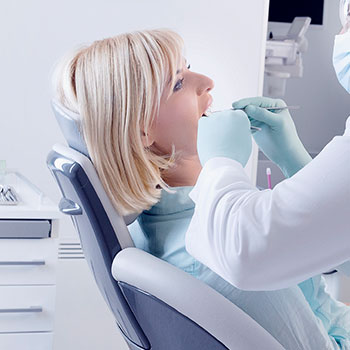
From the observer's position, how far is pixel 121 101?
122 cm

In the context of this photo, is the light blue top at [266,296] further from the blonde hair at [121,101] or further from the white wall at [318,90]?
the white wall at [318,90]

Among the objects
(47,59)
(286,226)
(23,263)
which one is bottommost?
(23,263)

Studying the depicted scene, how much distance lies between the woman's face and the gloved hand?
0.43 feet

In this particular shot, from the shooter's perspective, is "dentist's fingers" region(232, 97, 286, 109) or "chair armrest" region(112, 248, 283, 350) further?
"dentist's fingers" region(232, 97, 286, 109)

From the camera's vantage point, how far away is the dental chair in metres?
1.00

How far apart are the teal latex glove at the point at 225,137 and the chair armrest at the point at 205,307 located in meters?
0.19

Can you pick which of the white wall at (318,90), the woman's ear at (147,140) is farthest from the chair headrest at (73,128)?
the white wall at (318,90)

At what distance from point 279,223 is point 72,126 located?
519mm

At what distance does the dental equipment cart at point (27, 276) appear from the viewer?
1.85 m

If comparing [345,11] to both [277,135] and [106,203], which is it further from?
[106,203]

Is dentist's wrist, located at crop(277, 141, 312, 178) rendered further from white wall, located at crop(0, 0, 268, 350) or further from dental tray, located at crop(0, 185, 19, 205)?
white wall, located at crop(0, 0, 268, 350)

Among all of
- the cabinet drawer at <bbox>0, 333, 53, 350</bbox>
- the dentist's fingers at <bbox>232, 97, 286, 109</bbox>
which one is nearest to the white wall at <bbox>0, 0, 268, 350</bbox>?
the cabinet drawer at <bbox>0, 333, 53, 350</bbox>

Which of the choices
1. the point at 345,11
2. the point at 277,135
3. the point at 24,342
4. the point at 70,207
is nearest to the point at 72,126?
the point at 70,207

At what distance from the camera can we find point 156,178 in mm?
1273
